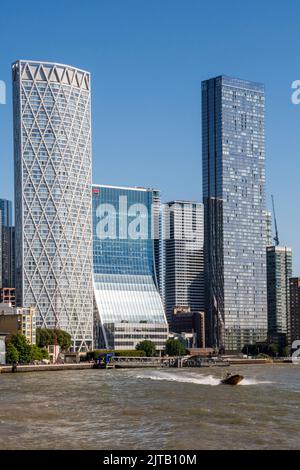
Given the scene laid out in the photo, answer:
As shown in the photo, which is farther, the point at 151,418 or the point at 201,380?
the point at 201,380

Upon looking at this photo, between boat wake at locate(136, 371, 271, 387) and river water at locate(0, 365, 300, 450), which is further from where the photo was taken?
boat wake at locate(136, 371, 271, 387)

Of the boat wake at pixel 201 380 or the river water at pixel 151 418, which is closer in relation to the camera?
the river water at pixel 151 418

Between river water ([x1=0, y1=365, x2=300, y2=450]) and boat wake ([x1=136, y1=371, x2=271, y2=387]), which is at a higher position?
river water ([x1=0, y1=365, x2=300, y2=450])

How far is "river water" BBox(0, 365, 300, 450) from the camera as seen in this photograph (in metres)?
61.4

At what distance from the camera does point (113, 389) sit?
119688 mm

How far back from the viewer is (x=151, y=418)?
76.7 meters

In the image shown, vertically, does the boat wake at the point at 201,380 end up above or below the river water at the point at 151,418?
below

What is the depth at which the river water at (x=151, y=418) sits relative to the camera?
61.4m

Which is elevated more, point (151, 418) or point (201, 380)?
point (151, 418)
